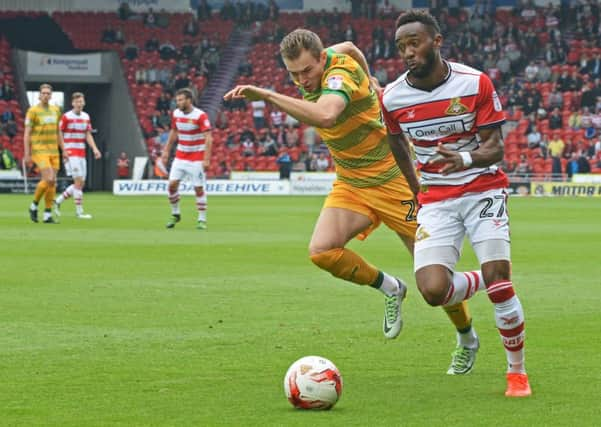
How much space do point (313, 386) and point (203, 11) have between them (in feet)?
161

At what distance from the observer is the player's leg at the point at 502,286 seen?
273 inches

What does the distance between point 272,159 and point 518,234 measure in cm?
2581

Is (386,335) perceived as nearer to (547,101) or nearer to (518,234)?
(518,234)

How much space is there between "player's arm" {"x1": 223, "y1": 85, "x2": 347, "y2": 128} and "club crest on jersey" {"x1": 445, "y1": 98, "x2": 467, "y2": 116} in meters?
0.72

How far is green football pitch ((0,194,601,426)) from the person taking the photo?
6.44 metres

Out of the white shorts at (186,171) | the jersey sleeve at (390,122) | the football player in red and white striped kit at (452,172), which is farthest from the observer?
the white shorts at (186,171)

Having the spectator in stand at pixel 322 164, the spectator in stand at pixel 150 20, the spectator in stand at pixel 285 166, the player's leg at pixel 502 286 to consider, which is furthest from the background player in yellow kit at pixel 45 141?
the spectator in stand at pixel 150 20

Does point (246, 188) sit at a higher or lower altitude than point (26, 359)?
lower

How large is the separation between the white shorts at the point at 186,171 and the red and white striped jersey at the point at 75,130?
3885mm

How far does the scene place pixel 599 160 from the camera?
43.2 metres

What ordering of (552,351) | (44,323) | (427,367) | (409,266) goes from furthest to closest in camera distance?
(409,266), (44,323), (552,351), (427,367)

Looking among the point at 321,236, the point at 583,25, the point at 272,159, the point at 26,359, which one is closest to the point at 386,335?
the point at 321,236

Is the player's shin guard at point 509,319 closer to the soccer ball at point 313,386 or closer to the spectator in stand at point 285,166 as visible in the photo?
the soccer ball at point 313,386

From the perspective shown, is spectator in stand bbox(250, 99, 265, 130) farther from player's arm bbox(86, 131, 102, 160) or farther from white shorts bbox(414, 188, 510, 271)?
white shorts bbox(414, 188, 510, 271)
